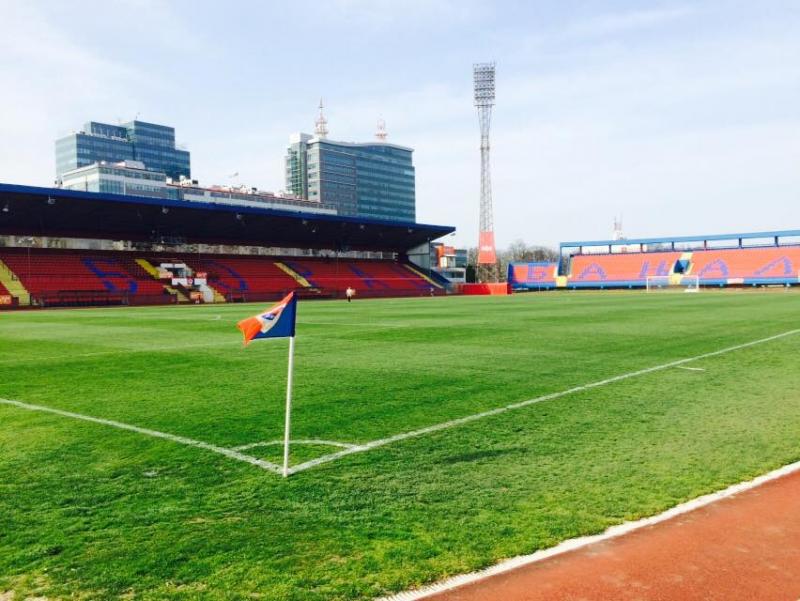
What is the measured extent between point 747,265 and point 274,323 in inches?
3167

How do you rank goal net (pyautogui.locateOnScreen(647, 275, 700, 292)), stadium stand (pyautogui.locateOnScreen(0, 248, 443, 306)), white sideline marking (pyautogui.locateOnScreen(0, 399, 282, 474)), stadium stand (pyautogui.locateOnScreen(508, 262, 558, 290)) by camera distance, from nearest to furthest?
1. white sideline marking (pyautogui.locateOnScreen(0, 399, 282, 474))
2. stadium stand (pyautogui.locateOnScreen(0, 248, 443, 306))
3. goal net (pyautogui.locateOnScreen(647, 275, 700, 292))
4. stadium stand (pyautogui.locateOnScreen(508, 262, 558, 290))

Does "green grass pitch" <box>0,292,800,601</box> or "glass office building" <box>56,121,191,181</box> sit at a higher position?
"glass office building" <box>56,121,191,181</box>

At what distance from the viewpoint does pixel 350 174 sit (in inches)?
6786

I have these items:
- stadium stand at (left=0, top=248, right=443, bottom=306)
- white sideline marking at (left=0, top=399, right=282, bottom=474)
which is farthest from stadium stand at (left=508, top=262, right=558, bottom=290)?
white sideline marking at (left=0, top=399, right=282, bottom=474)

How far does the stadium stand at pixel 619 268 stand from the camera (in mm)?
80825

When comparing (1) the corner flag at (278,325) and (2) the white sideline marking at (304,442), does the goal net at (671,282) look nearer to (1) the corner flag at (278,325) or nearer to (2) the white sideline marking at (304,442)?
(2) the white sideline marking at (304,442)

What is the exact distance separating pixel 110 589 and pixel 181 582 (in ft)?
1.28

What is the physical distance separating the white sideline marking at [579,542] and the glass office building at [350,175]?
16611 centimetres

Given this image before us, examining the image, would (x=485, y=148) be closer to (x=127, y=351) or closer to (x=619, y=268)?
(x=619, y=268)

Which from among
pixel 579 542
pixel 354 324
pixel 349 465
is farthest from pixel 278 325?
pixel 354 324

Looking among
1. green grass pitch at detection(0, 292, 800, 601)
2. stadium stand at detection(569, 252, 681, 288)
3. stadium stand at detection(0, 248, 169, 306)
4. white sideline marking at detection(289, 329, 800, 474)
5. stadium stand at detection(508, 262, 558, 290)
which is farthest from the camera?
stadium stand at detection(508, 262, 558, 290)

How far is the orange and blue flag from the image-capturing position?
5.64 meters

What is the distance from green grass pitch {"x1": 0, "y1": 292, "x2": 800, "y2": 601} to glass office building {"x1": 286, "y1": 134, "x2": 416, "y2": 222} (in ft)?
526

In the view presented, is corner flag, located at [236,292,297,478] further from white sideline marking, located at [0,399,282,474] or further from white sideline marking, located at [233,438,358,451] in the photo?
white sideline marking, located at [233,438,358,451]
